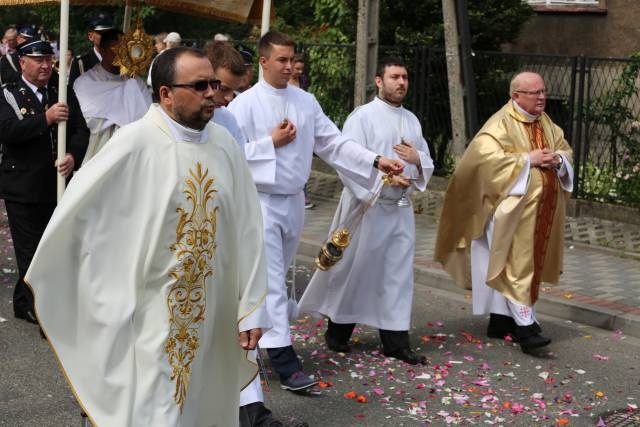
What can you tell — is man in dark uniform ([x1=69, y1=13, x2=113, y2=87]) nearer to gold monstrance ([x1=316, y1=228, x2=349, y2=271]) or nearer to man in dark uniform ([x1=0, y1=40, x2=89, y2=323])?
man in dark uniform ([x1=0, y1=40, x2=89, y2=323])

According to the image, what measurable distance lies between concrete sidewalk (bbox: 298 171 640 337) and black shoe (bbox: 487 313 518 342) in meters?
0.96

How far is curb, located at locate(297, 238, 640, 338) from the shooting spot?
8820mm

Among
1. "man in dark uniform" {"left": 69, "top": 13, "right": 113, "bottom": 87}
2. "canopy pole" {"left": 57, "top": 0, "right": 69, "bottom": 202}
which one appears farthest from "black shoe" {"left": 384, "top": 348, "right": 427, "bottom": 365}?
"man in dark uniform" {"left": 69, "top": 13, "right": 113, "bottom": 87}

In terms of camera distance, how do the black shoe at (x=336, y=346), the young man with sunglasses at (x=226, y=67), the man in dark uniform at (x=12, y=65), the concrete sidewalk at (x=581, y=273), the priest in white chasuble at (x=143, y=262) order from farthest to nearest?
the concrete sidewalk at (x=581, y=273)
the man in dark uniform at (x=12, y=65)
the black shoe at (x=336, y=346)
the young man with sunglasses at (x=226, y=67)
the priest in white chasuble at (x=143, y=262)

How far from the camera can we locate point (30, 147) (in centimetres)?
826

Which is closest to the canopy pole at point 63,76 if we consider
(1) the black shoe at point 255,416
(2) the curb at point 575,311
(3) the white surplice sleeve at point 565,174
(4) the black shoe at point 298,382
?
(4) the black shoe at point 298,382

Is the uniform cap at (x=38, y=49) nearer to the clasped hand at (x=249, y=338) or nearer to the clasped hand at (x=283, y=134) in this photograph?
the clasped hand at (x=283, y=134)

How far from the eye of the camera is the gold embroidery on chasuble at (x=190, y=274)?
4648 millimetres

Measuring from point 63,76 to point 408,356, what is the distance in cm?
275

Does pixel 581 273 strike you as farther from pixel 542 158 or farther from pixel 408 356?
pixel 408 356

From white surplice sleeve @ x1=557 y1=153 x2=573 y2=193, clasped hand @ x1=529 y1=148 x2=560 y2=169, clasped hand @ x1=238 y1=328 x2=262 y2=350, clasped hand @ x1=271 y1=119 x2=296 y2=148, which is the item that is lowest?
clasped hand @ x1=238 y1=328 x2=262 y2=350

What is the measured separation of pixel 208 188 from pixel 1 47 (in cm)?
1378

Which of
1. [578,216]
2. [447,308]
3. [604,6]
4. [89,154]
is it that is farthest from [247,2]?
[604,6]

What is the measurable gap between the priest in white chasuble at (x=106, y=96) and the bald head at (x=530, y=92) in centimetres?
255
